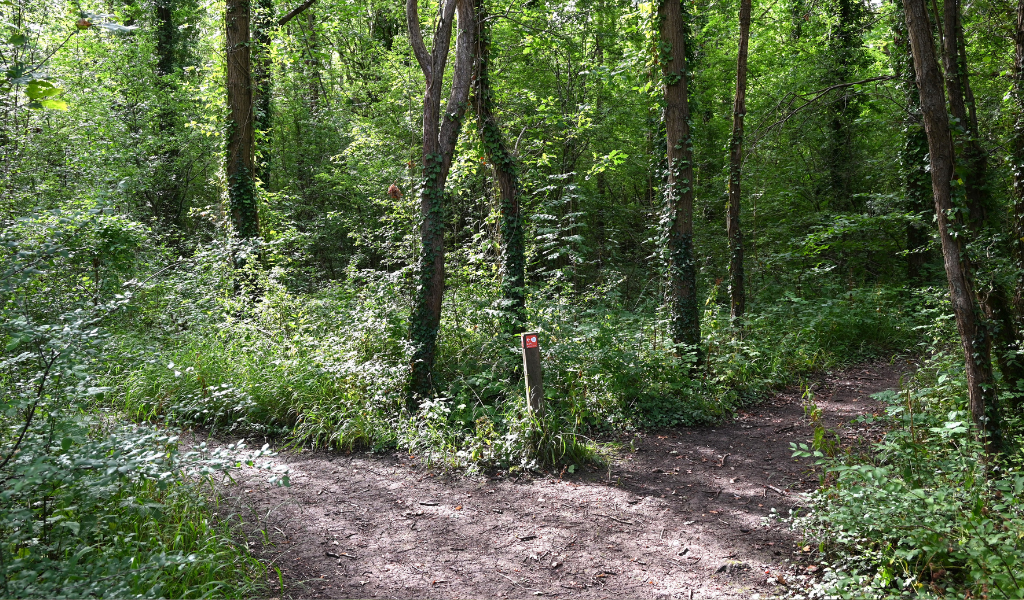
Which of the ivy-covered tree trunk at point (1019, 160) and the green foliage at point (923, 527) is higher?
the ivy-covered tree trunk at point (1019, 160)

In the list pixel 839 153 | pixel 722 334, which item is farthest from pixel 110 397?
pixel 839 153

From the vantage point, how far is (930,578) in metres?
3.07

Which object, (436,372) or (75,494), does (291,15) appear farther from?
(75,494)

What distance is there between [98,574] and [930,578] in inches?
174

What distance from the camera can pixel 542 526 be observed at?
4.41 meters

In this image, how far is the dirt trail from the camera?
360cm

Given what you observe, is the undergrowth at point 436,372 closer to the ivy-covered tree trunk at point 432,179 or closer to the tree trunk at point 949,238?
the ivy-covered tree trunk at point 432,179

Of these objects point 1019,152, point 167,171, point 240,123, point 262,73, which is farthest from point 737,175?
point 167,171

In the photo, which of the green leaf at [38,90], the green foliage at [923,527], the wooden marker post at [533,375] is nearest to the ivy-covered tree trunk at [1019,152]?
the green foliage at [923,527]

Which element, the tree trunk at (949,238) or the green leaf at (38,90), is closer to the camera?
the green leaf at (38,90)

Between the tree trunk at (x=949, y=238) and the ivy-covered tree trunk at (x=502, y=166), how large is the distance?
17.1 ft

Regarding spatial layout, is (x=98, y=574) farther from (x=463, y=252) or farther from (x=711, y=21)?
(x=711, y=21)

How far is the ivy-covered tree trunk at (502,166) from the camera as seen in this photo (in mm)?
8375

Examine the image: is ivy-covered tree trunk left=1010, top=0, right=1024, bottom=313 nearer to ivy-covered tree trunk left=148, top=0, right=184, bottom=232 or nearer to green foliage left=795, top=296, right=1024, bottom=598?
green foliage left=795, top=296, right=1024, bottom=598
